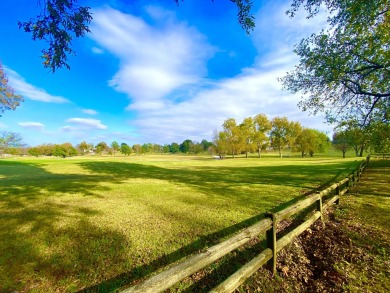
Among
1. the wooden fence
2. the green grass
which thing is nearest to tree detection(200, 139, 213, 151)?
the green grass

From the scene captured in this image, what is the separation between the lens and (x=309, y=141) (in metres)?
66.6

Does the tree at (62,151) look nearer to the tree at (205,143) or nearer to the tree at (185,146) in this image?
the tree at (185,146)

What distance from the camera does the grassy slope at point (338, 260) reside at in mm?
3928

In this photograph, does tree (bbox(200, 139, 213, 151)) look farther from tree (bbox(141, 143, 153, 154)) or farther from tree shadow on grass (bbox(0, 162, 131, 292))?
tree shadow on grass (bbox(0, 162, 131, 292))

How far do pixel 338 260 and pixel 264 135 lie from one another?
6214cm

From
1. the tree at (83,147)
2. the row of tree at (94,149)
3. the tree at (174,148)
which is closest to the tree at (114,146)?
the row of tree at (94,149)

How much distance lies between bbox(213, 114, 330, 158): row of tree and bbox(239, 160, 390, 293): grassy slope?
57373 millimetres

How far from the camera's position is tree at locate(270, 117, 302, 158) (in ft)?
207

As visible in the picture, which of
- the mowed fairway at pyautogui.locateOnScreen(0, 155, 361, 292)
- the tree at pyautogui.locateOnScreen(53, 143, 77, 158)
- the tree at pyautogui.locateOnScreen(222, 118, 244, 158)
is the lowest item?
the mowed fairway at pyautogui.locateOnScreen(0, 155, 361, 292)

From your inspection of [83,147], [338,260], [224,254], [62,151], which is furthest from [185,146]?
[224,254]

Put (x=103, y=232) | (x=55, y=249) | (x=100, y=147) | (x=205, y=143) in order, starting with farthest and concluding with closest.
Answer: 1. (x=205, y=143)
2. (x=100, y=147)
3. (x=103, y=232)
4. (x=55, y=249)

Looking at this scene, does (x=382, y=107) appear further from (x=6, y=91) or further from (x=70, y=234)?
(x=6, y=91)

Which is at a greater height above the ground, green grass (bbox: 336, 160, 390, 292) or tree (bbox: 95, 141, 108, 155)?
tree (bbox: 95, 141, 108, 155)

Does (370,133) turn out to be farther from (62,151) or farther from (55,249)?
(62,151)
